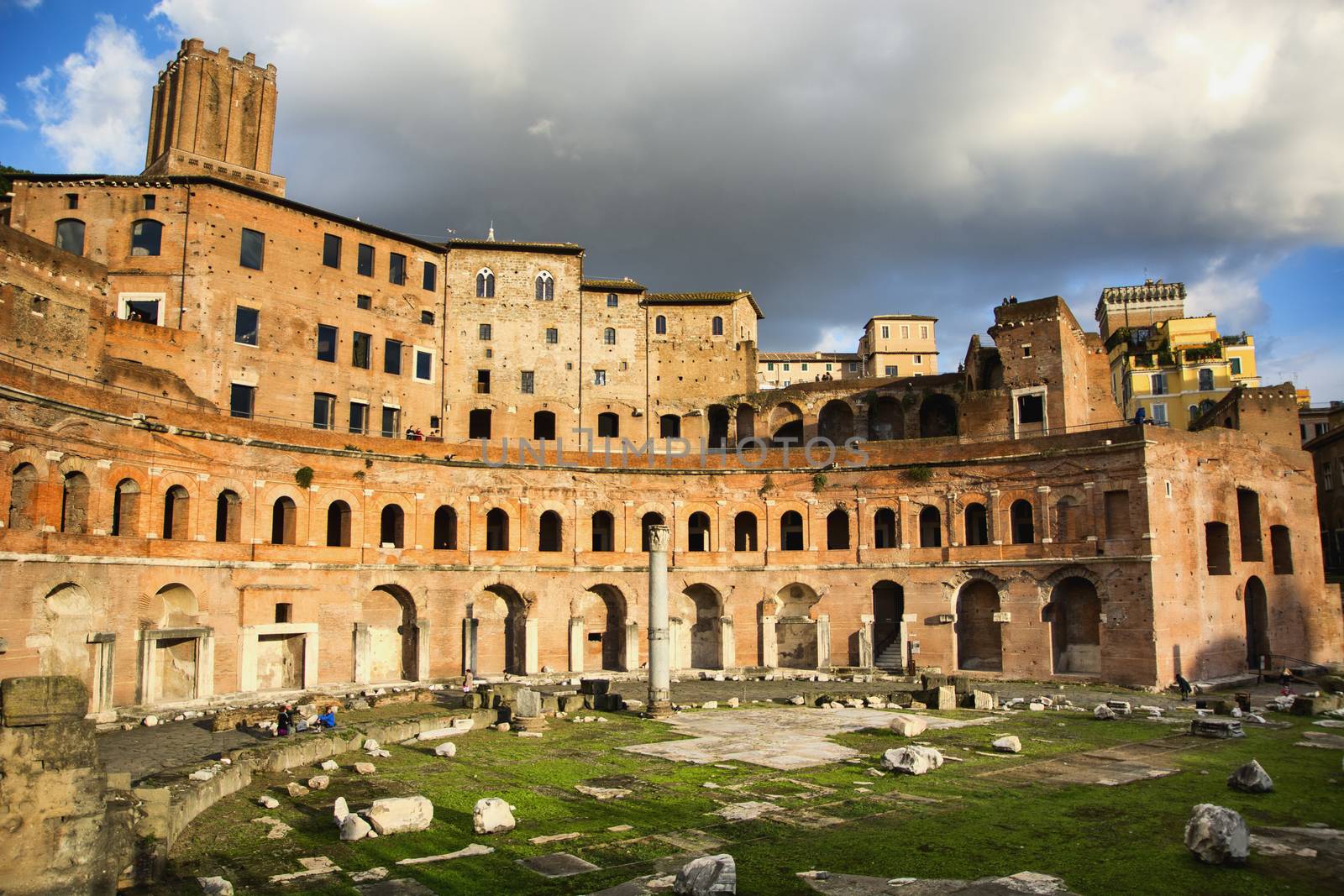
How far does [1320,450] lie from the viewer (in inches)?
2064

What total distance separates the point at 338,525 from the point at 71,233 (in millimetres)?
15548

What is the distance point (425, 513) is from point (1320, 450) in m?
46.7

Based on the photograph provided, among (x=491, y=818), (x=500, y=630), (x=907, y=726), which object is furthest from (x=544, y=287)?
(x=491, y=818)

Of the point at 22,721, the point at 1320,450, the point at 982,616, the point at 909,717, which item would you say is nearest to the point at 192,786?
the point at 22,721

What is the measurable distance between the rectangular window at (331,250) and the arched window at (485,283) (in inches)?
286

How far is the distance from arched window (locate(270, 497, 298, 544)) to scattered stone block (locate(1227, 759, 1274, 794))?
1143 inches

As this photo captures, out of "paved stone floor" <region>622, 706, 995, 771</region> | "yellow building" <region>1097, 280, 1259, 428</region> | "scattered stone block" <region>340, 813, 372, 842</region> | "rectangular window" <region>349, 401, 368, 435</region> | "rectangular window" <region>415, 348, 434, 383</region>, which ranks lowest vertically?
"paved stone floor" <region>622, 706, 995, 771</region>

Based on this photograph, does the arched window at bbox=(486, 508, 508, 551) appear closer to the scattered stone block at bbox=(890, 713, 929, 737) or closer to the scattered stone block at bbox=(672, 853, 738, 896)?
the scattered stone block at bbox=(890, 713, 929, 737)

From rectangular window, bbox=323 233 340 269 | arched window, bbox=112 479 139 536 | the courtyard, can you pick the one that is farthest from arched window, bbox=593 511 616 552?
arched window, bbox=112 479 139 536

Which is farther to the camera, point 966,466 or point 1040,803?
point 966,466

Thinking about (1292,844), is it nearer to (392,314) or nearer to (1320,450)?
(392,314)

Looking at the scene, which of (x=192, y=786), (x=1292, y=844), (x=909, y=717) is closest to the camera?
(x=1292, y=844)

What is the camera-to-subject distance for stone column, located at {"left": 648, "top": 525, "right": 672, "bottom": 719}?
28516 millimetres

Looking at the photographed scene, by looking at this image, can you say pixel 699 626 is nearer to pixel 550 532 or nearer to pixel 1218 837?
pixel 550 532
